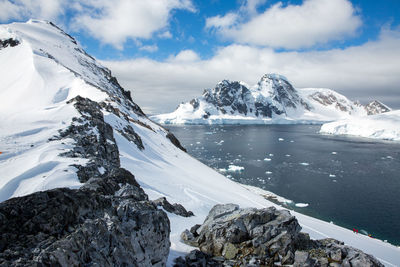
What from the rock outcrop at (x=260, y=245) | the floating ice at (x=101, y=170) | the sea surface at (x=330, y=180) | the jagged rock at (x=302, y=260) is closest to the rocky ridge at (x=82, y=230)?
the rock outcrop at (x=260, y=245)

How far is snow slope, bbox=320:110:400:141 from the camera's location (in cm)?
11906

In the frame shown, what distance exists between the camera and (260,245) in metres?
10.0

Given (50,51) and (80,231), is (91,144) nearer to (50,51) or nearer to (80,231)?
(80,231)

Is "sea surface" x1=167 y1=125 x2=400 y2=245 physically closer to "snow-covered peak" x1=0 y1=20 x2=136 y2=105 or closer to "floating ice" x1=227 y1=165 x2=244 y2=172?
"floating ice" x1=227 y1=165 x2=244 y2=172

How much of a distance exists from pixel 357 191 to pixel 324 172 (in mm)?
12059

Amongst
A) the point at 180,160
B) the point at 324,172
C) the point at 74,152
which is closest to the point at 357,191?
the point at 324,172

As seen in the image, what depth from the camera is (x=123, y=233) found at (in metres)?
6.94

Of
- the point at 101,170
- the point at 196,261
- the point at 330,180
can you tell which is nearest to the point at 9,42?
the point at 101,170

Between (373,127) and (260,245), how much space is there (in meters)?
151

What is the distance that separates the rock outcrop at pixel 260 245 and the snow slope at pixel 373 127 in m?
137

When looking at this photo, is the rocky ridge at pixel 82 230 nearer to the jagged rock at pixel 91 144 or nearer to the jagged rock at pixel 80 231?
the jagged rock at pixel 80 231

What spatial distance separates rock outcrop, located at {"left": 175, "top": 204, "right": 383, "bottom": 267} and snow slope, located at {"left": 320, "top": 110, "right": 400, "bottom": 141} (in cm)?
13739

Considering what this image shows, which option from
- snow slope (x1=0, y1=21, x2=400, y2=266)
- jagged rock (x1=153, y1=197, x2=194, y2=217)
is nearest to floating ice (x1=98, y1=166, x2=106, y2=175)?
snow slope (x1=0, y1=21, x2=400, y2=266)

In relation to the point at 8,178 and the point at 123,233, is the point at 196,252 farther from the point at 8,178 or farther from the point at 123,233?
the point at 8,178
